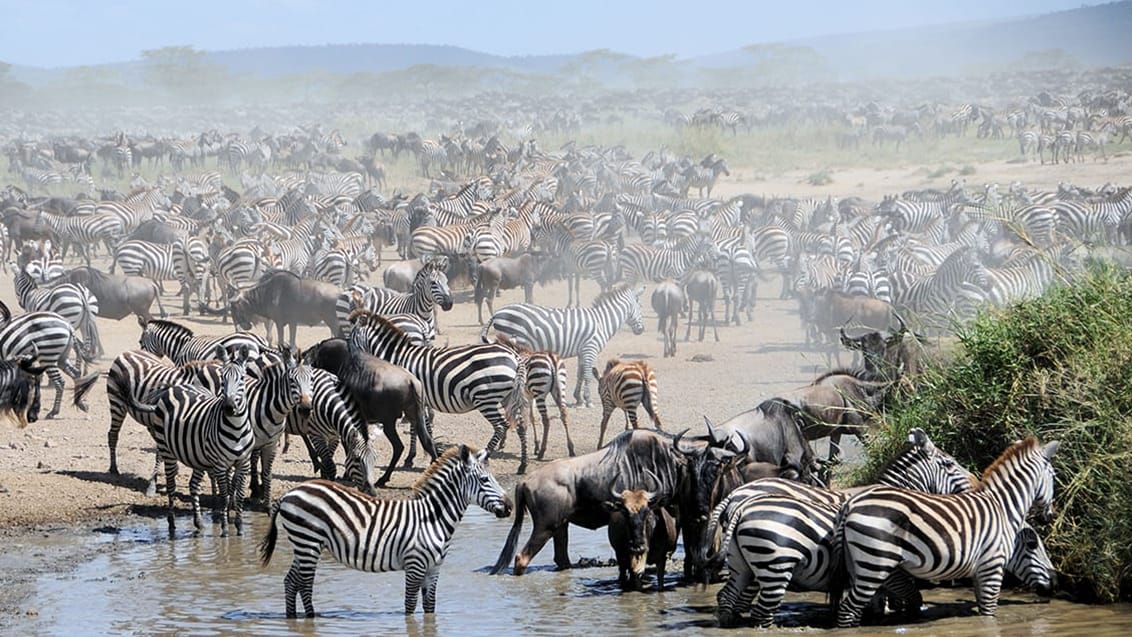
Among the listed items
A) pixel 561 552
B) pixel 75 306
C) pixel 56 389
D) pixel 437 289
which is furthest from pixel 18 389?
pixel 437 289

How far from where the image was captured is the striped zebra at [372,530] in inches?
317

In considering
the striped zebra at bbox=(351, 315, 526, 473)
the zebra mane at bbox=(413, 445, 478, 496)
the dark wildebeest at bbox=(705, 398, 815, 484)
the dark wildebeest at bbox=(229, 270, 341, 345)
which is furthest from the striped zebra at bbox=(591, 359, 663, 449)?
the dark wildebeest at bbox=(229, 270, 341, 345)

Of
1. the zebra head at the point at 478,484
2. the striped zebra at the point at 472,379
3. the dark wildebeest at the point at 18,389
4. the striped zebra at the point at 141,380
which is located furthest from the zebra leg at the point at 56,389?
the zebra head at the point at 478,484

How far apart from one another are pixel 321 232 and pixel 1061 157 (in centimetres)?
2082

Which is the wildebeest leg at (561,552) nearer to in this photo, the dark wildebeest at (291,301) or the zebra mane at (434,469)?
the zebra mane at (434,469)

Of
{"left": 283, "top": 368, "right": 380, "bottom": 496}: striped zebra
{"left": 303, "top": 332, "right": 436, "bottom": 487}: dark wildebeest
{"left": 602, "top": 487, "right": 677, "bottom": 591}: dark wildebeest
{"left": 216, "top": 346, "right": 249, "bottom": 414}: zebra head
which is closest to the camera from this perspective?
{"left": 602, "top": 487, "right": 677, "bottom": 591}: dark wildebeest

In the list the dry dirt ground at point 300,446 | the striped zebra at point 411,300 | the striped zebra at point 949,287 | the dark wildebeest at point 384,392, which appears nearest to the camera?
the dry dirt ground at point 300,446

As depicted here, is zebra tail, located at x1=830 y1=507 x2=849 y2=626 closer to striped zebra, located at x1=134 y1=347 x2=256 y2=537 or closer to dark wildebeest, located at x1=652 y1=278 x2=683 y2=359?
striped zebra, located at x1=134 y1=347 x2=256 y2=537

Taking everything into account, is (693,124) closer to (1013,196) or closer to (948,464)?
(1013,196)

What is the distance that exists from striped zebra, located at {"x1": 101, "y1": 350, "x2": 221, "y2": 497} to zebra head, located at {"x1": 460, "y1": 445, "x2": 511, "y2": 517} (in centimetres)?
382

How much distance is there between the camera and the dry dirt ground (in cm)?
1091

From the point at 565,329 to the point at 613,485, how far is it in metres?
6.37

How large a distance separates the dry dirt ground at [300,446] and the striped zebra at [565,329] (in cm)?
47

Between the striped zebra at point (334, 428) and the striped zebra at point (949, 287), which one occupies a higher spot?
the striped zebra at point (949, 287)
